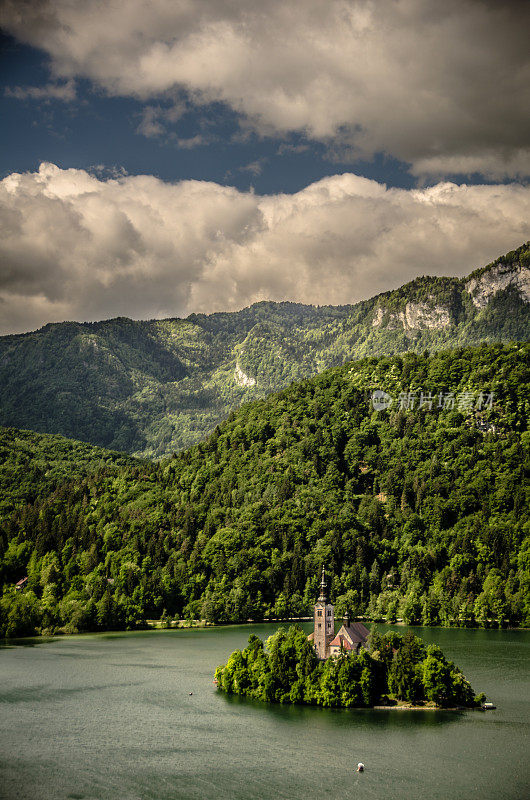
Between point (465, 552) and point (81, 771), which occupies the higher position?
point (465, 552)

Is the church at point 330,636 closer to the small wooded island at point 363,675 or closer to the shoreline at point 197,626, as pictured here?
the small wooded island at point 363,675

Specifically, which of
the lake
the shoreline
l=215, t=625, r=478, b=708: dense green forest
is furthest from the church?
the shoreline

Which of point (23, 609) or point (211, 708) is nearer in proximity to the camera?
point (211, 708)

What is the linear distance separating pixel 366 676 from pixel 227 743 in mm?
16921

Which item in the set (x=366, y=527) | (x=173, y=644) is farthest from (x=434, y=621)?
(x=173, y=644)

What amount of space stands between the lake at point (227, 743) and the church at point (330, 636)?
26.0 feet

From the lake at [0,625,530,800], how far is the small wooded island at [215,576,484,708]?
1.83 metres

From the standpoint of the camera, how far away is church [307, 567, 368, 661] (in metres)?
94.0

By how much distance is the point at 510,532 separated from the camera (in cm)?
18512

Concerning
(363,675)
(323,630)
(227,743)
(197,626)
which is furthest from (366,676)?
(197,626)

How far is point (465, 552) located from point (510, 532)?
10827mm

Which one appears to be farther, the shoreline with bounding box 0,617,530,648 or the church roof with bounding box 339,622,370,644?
the shoreline with bounding box 0,617,530,648

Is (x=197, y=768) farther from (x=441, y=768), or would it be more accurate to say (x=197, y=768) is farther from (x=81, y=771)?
(x=441, y=768)

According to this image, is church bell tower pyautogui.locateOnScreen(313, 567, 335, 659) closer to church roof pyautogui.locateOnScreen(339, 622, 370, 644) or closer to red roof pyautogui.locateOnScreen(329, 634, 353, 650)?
red roof pyautogui.locateOnScreen(329, 634, 353, 650)
